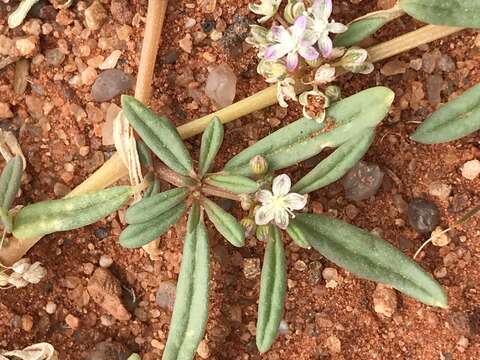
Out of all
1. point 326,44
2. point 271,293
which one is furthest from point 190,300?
point 326,44

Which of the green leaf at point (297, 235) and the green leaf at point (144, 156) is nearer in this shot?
the green leaf at point (297, 235)

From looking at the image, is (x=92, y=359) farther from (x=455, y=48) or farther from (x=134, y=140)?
(x=455, y=48)

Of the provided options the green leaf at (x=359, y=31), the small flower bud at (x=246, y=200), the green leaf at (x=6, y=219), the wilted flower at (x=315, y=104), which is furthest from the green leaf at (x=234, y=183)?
the green leaf at (x=6, y=219)

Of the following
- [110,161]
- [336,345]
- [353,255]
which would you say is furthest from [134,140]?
[336,345]

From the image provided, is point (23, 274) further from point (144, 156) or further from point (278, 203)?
point (278, 203)

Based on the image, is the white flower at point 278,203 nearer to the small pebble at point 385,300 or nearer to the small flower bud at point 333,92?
the small flower bud at point 333,92

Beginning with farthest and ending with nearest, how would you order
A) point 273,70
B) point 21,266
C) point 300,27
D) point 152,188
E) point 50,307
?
point 50,307 → point 21,266 → point 152,188 → point 273,70 → point 300,27
